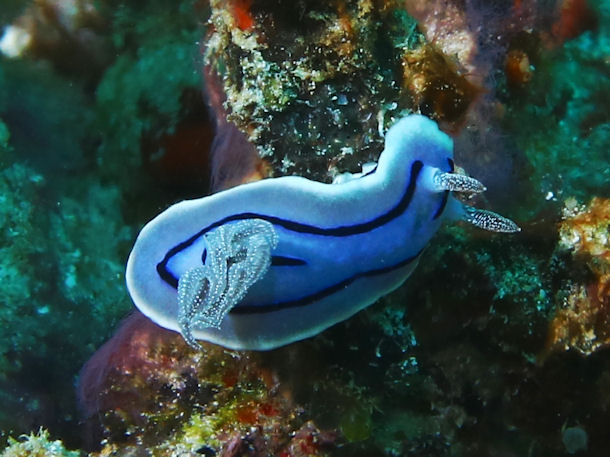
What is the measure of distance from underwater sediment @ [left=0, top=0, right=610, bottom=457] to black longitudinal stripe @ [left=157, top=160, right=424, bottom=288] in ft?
1.65

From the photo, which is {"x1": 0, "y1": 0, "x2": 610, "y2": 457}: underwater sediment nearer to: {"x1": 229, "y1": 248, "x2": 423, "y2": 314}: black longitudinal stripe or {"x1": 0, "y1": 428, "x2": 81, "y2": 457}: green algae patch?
{"x1": 0, "y1": 428, "x2": 81, "y2": 457}: green algae patch

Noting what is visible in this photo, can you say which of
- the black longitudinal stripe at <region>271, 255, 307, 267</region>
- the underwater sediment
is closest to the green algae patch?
the underwater sediment

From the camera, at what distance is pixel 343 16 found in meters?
3.12

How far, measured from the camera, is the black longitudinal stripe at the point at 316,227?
2.95 m

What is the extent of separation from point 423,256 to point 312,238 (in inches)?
35.5

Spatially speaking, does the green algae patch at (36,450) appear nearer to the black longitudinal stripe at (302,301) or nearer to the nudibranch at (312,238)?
the nudibranch at (312,238)

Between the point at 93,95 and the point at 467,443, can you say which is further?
the point at 93,95

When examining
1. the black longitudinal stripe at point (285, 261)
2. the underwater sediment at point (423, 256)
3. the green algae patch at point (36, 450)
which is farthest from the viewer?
the green algae patch at point (36, 450)

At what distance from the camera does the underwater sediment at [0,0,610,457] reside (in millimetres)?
3266

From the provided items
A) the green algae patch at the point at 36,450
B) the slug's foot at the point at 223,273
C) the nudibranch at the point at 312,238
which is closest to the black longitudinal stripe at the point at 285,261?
the nudibranch at the point at 312,238

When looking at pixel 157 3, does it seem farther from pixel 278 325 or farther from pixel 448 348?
pixel 448 348

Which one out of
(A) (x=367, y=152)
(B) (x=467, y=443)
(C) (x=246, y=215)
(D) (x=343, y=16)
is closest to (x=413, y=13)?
(D) (x=343, y=16)

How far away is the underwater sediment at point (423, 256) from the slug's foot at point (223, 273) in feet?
2.71

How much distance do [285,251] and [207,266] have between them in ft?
1.42
